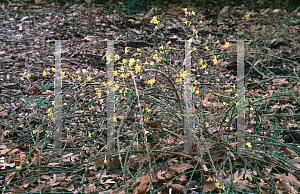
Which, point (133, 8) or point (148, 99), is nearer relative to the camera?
point (148, 99)

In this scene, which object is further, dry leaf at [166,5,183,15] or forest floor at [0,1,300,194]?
dry leaf at [166,5,183,15]

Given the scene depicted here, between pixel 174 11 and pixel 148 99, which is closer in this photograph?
pixel 148 99

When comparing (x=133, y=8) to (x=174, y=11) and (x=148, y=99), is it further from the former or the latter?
→ (x=148, y=99)

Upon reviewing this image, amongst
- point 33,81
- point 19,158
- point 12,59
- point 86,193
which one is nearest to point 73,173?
point 86,193

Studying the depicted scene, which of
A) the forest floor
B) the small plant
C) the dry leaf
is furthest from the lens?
the dry leaf

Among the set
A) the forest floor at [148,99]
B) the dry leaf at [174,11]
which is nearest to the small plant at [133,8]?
the forest floor at [148,99]

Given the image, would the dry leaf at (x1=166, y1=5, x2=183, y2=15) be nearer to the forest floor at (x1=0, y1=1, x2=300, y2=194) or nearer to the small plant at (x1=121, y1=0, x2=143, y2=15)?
the forest floor at (x1=0, y1=1, x2=300, y2=194)

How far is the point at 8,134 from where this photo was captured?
252 cm

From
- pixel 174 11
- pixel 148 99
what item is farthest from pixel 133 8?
pixel 148 99

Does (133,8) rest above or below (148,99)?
above

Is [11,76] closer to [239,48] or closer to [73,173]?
[73,173]

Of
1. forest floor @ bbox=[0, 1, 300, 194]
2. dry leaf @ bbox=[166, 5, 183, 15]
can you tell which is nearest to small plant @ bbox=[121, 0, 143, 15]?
forest floor @ bbox=[0, 1, 300, 194]

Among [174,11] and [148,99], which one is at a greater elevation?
[174,11]

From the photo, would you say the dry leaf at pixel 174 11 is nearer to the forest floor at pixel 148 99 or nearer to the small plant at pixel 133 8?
the forest floor at pixel 148 99
